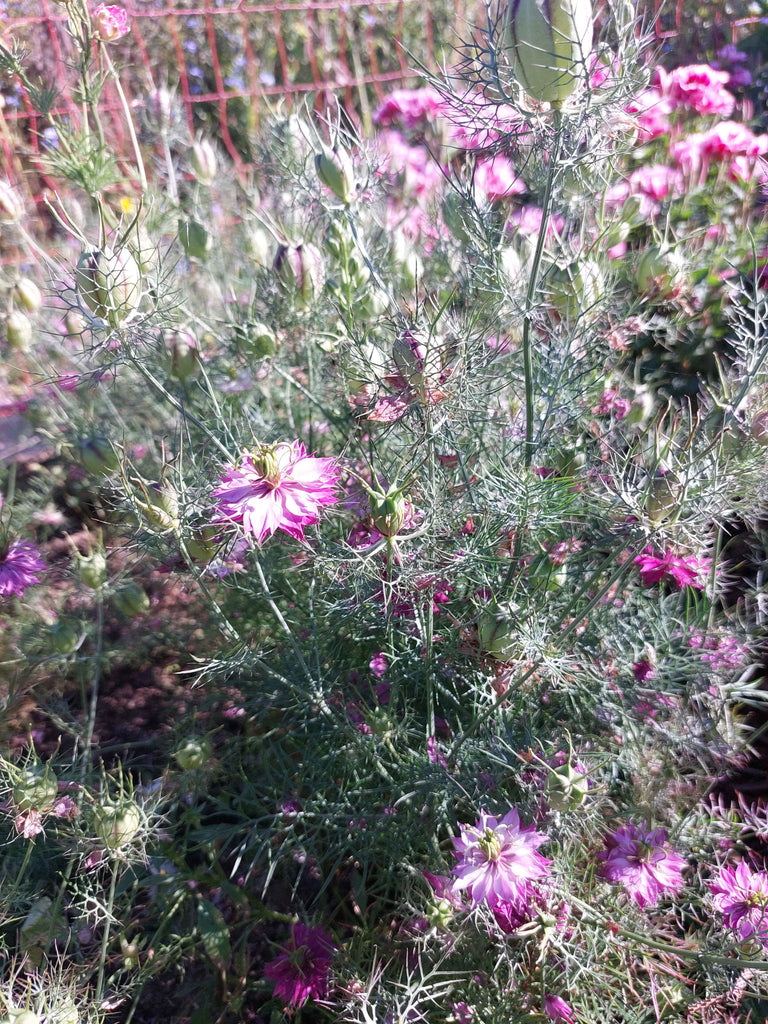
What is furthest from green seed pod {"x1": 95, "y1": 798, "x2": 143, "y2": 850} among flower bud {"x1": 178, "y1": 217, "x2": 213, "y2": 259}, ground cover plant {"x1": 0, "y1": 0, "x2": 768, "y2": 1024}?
flower bud {"x1": 178, "y1": 217, "x2": 213, "y2": 259}

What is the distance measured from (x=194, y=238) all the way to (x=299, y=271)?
0.80 feet

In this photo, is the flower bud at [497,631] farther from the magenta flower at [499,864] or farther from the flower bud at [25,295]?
the flower bud at [25,295]

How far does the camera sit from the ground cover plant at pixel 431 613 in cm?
92

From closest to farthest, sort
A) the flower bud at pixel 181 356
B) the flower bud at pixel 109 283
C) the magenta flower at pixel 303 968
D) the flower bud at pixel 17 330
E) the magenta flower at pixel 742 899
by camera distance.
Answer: the flower bud at pixel 109 283
the magenta flower at pixel 742 899
the magenta flower at pixel 303 968
the flower bud at pixel 181 356
the flower bud at pixel 17 330

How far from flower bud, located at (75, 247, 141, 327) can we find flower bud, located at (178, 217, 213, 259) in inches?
16.9

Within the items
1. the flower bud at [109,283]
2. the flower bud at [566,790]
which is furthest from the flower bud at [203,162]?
the flower bud at [566,790]

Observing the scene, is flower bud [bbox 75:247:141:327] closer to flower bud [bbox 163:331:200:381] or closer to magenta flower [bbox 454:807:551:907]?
flower bud [bbox 163:331:200:381]

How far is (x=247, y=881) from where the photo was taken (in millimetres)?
1397

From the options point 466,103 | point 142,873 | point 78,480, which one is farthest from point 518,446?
point 78,480

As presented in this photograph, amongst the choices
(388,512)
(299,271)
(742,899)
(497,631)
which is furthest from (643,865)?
(299,271)

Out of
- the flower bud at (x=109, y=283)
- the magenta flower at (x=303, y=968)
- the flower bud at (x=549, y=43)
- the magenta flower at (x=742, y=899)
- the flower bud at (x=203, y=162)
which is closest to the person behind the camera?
the flower bud at (x=549, y=43)

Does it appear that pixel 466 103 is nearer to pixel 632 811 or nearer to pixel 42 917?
pixel 632 811

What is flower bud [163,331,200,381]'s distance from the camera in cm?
122

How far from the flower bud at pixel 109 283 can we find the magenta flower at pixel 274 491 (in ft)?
0.76
